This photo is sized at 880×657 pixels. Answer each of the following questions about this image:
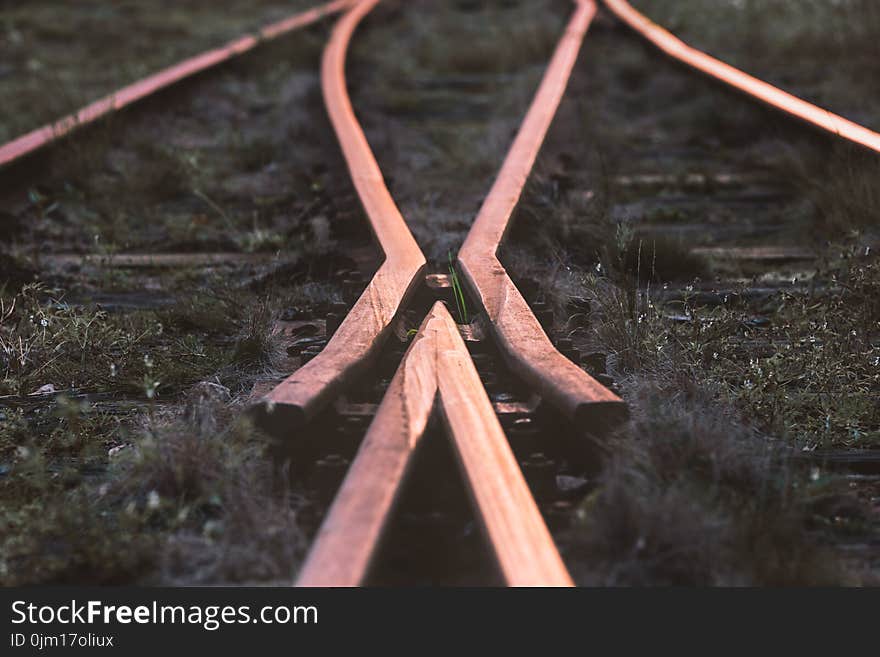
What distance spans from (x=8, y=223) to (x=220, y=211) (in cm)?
86

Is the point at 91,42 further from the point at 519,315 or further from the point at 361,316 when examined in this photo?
the point at 519,315

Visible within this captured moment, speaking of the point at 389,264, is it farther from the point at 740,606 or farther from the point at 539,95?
the point at 539,95

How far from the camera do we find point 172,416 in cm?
273

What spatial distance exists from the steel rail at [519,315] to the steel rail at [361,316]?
21 centimetres

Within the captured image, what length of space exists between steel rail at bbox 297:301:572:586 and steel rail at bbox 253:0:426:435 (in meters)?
0.14

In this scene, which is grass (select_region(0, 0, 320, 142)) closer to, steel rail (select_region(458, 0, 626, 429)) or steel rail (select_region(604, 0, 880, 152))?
steel rail (select_region(458, 0, 626, 429))

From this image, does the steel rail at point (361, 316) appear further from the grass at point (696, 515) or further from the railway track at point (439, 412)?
the grass at point (696, 515)

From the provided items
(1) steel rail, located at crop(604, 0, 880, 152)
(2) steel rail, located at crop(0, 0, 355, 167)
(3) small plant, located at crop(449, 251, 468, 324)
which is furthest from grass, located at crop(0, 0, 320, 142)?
(3) small plant, located at crop(449, 251, 468, 324)

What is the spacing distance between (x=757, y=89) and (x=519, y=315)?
3256 mm

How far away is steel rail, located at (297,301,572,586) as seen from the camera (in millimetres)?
1749

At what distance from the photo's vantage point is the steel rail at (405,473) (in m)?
1.75

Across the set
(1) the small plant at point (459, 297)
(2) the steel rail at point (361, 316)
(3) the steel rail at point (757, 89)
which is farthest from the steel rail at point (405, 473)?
(3) the steel rail at point (757, 89)

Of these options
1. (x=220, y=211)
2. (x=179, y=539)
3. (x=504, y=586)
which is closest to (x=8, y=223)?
(x=220, y=211)

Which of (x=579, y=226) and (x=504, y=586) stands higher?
(x=504, y=586)
